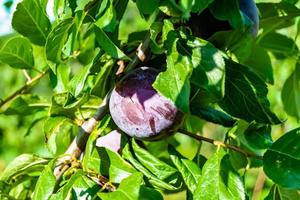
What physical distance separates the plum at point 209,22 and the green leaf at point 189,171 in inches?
7.5

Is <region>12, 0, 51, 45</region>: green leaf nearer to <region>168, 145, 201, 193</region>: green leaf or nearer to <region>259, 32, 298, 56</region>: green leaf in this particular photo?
<region>168, 145, 201, 193</region>: green leaf

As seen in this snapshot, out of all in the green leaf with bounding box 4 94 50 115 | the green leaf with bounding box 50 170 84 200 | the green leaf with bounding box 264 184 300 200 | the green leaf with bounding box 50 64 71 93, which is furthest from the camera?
the green leaf with bounding box 4 94 50 115

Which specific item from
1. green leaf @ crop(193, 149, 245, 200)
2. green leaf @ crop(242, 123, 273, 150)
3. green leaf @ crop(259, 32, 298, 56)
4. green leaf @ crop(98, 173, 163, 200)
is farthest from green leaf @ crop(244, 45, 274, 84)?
green leaf @ crop(98, 173, 163, 200)

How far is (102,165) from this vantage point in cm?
91

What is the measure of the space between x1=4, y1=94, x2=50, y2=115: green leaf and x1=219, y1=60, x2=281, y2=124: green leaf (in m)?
0.45

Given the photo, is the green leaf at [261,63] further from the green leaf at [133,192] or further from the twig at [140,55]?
the green leaf at [133,192]

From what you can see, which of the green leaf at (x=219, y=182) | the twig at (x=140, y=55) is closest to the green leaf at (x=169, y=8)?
the twig at (x=140, y=55)

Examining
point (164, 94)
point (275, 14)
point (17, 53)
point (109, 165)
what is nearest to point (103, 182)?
point (109, 165)

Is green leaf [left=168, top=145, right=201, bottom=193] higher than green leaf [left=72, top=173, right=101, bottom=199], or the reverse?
green leaf [left=72, top=173, right=101, bottom=199]

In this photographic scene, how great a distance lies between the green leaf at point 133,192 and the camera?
31.4 inches

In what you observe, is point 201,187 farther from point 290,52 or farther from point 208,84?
point 290,52

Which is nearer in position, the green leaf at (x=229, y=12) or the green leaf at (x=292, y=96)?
the green leaf at (x=229, y=12)

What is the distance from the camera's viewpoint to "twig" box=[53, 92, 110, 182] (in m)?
0.95

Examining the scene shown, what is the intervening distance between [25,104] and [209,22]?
0.46 metres
